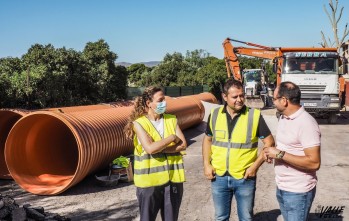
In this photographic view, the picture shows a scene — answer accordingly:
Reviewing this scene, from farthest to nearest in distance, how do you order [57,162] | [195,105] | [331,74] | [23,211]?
[331,74], [195,105], [57,162], [23,211]

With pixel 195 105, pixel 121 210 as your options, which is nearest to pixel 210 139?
pixel 121 210

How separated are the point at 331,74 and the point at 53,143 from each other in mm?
12644

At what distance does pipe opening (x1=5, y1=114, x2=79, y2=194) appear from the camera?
7.64m

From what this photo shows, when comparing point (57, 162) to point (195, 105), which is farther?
point (195, 105)

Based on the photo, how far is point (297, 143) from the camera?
3.39 m

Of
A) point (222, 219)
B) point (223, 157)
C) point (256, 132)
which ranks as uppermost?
point (256, 132)

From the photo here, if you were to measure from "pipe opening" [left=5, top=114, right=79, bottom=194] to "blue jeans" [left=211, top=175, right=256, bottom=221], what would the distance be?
4.01 m

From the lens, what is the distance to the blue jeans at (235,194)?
397cm

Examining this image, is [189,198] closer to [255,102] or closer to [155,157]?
[155,157]

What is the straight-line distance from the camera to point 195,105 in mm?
15727

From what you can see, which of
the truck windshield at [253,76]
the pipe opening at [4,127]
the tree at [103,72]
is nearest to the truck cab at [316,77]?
the tree at [103,72]

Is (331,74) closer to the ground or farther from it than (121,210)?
farther from it

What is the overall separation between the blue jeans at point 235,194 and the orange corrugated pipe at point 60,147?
11.9 feet

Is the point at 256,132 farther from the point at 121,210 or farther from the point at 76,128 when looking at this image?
the point at 76,128
